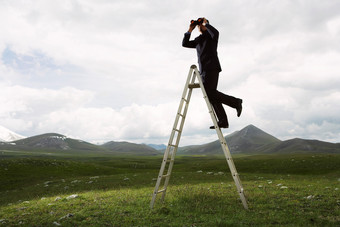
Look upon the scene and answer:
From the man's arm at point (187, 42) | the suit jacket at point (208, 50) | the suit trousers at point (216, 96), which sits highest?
the man's arm at point (187, 42)

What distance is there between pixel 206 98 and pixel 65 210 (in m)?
6.76

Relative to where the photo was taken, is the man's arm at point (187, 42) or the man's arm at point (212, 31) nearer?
the man's arm at point (212, 31)

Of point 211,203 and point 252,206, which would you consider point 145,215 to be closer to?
point 211,203

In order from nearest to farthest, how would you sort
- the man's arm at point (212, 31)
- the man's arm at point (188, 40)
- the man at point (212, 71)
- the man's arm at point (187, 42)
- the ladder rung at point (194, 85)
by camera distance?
the man's arm at point (212, 31) → the man at point (212, 71) → the ladder rung at point (194, 85) → the man's arm at point (188, 40) → the man's arm at point (187, 42)

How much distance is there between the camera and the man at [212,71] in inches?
343

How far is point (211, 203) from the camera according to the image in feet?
28.5

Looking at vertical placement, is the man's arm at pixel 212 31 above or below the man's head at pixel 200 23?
below

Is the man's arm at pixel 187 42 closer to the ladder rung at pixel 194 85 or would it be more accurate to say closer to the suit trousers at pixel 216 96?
the suit trousers at pixel 216 96

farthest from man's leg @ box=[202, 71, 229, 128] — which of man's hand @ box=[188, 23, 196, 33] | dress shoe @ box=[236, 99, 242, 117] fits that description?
man's hand @ box=[188, 23, 196, 33]

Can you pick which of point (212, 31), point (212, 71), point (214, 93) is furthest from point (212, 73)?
point (212, 31)

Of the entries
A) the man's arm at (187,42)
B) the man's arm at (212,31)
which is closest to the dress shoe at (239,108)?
the man's arm at (212,31)

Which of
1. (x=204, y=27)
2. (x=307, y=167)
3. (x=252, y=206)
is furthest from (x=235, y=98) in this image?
(x=307, y=167)

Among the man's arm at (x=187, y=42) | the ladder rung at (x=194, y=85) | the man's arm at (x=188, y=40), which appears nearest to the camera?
the ladder rung at (x=194, y=85)

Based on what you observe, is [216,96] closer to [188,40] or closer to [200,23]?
[188,40]
